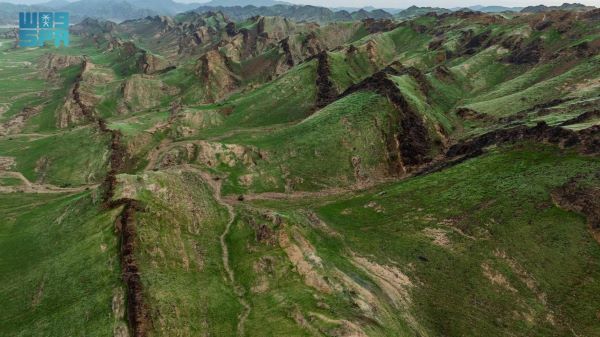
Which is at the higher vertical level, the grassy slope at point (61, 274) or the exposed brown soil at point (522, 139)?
the exposed brown soil at point (522, 139)

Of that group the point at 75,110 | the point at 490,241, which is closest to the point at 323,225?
the point at 490,241

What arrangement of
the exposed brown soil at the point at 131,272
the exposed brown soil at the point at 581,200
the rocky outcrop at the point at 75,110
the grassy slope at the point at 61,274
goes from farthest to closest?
the rocky outcrop at the point at 75,110, the exposed brown soil at the point at 581,200, the grassy slope at the point at 61,274, the exposed brown soil at the point at 131,272

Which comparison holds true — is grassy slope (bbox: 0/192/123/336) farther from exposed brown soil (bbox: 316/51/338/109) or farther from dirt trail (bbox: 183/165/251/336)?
exposed brown soil (bbox: 316/51/338/109)

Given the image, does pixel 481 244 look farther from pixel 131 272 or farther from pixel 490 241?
pixel 131 272

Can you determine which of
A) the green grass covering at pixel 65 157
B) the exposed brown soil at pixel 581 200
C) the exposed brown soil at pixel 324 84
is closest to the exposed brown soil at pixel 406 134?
the exposed brown soil at pixel 324 84

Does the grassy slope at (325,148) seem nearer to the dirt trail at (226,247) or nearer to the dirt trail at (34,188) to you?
the dirt trail at (226,247)

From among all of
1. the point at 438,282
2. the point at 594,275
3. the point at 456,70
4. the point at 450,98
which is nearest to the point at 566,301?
the point at 594,275

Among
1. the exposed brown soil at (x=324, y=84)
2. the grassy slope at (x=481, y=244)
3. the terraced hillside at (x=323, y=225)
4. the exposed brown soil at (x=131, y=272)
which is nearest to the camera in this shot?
the exposed brown soil at (x=131, y=272)
